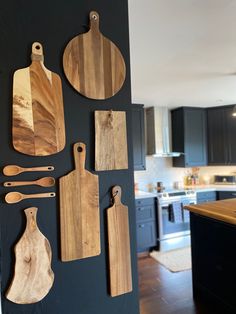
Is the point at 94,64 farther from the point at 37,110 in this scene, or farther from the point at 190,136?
the point at 190,136

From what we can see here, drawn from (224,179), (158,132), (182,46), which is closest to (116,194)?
(182,46)

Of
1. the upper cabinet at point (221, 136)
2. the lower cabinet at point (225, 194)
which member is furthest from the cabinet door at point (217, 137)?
the lower cabinet at point (225, 194)

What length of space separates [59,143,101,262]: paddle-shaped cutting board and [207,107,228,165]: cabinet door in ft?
13.3

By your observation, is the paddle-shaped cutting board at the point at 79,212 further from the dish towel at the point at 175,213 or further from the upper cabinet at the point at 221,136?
the upper cabinet at the point at 221,136

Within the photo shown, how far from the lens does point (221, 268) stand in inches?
84.2

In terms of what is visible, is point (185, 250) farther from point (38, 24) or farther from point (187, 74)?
point (38, 24)

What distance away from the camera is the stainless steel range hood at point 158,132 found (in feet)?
14.0

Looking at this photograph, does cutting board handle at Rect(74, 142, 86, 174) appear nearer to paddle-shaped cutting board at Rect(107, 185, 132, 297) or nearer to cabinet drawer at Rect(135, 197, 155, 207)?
paddle-shaped cutting board at Rect(107, 185, 132, 297)

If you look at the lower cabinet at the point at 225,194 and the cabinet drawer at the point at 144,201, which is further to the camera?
the lower cabinet at the point at 225,194

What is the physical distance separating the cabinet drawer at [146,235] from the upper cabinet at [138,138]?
95 centimetres

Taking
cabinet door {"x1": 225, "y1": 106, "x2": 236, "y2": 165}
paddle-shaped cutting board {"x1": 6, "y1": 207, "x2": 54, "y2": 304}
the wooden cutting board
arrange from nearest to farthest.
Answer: paddle-shaped cutting board {"x1": 6, "y1": 207, "x2": 54, "y2": 304}, the wooden cutting board, cabinet door {"x1": 225, "y1": 106, "x2": 236, "y2": 165}

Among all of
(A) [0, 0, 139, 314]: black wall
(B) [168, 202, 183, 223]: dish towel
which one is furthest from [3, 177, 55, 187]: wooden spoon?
(B) [168, 202, 183, 223]: dish towel

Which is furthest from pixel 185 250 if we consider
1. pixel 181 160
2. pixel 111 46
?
pixel 111 46

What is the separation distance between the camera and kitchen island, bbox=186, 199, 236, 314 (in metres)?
2.03
